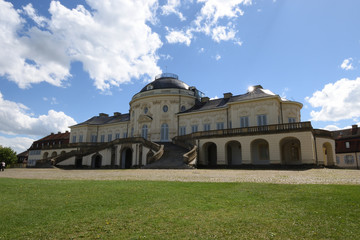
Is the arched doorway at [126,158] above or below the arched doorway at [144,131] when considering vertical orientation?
below

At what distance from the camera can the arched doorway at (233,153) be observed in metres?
33.6

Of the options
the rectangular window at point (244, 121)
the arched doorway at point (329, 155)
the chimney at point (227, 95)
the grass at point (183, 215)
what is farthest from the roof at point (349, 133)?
the grass at point (183, 215)

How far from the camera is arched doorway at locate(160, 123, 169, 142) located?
4260 centimetres

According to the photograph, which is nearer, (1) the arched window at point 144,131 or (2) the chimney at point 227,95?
(2) the chimney at point 227,95

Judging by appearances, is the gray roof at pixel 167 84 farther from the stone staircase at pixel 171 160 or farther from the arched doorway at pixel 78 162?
the arched doorway at pixel 78 162

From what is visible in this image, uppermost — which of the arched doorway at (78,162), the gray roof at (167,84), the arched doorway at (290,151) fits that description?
the gray roof at (167,84)

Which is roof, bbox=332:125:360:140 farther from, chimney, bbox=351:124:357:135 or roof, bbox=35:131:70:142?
roof, bbox=35:131:70:142

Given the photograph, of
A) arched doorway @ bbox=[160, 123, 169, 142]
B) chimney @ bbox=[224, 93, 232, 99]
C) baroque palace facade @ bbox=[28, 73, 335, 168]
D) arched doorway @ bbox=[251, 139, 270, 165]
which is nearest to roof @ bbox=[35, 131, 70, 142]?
baroque palace facade @ bbox=[28, 73, 335, 168]

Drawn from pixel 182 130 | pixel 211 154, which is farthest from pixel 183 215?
pixel 182 130

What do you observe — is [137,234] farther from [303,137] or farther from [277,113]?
[277,113]

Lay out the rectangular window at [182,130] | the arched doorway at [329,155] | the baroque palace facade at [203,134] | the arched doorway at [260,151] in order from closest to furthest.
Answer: the baroque palace facade at [203,134] → the arched doorway at [329,155] → the arched doorway at [260,151] → the rectangular window at [182,130]

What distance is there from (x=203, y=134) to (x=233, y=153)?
16.2 ft

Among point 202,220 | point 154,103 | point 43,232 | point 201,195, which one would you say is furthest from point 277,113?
point 43,232

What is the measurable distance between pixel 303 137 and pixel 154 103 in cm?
2550
